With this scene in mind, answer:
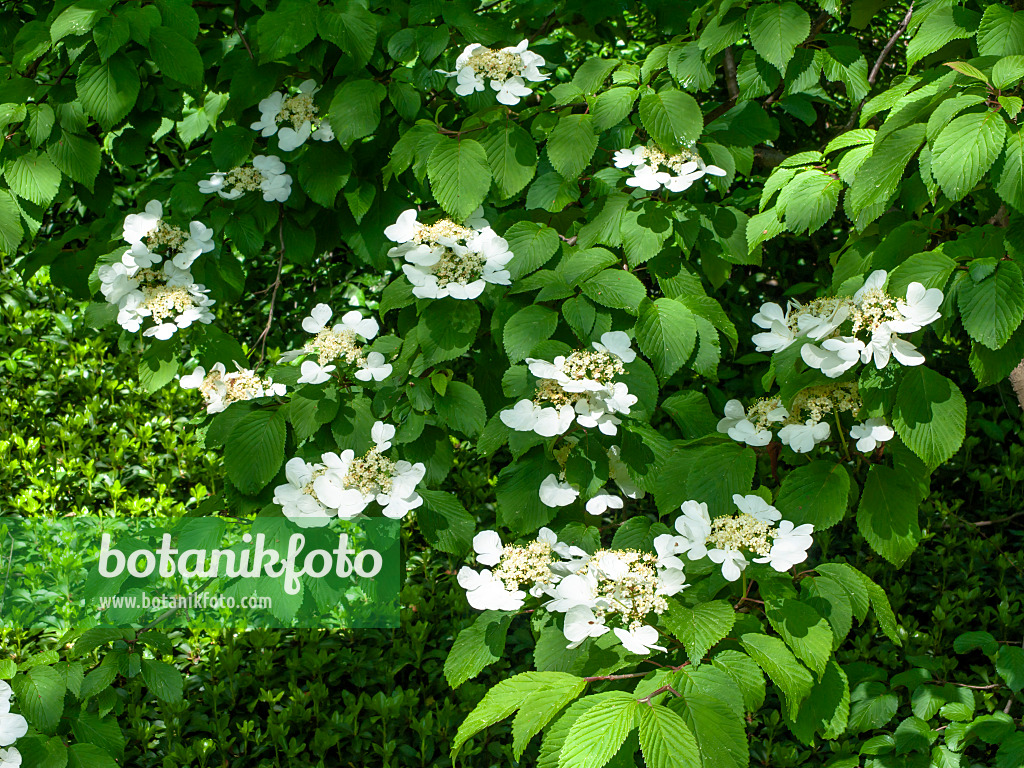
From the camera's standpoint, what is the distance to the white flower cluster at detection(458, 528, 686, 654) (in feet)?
3.85

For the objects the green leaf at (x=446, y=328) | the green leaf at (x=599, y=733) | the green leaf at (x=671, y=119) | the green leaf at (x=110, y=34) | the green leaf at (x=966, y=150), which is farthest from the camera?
the green leaf at (x=110, y=34)

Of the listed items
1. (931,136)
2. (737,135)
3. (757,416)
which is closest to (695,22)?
(737,135)

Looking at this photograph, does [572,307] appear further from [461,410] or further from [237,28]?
[237,28]

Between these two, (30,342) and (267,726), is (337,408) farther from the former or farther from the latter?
(30,342)

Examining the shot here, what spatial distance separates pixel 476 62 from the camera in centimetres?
173

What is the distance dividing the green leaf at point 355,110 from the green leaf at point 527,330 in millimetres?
577

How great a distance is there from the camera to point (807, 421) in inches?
56.5

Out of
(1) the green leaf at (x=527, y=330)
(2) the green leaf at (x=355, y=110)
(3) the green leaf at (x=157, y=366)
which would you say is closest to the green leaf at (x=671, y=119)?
(1) the green leaf at (x=527, y=330)

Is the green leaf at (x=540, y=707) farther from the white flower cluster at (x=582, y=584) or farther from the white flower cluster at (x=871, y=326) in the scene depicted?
the white flower cluster at (x=871, y=326)

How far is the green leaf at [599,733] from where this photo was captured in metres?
0.99

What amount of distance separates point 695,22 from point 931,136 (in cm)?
74

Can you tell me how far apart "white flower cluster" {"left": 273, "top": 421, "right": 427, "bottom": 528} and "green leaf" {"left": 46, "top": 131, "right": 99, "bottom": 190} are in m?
0.93

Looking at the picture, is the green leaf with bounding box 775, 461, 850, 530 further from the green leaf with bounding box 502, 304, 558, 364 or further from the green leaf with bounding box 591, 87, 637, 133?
the green leaf with bounding box 591, 87, 637, 133

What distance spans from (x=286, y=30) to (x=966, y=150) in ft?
4.31
